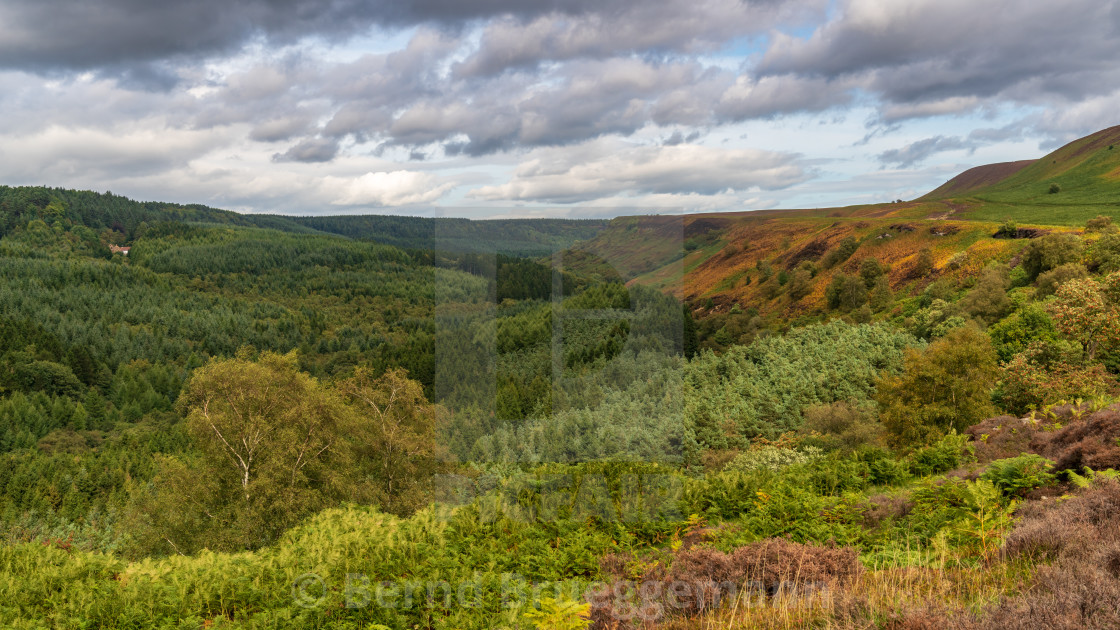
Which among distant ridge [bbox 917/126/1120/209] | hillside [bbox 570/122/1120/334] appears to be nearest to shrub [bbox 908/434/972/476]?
hillside [bbox 570/122/1120/334]

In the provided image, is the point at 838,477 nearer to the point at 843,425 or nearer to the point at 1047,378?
the point at 843,425

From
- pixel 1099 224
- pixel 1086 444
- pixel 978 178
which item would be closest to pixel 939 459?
pixel 1086 444

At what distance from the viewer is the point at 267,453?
77.2ft

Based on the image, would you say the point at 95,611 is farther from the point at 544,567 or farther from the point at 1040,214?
the point at 1040,214

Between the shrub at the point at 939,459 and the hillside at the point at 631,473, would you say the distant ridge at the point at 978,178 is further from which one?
the shrub at the point at 939,459

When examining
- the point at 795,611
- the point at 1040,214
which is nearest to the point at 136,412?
the point at 795,611

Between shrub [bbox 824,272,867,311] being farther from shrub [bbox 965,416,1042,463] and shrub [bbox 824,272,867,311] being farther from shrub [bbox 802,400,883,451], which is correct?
shrub [bbox 965,416,1042,463]

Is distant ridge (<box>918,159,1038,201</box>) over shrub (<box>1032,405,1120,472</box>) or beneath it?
over

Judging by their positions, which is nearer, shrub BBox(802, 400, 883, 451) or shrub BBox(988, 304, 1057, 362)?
shrub BBox(802, 400, 883, 451)

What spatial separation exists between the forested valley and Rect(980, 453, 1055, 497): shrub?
0.11 feet

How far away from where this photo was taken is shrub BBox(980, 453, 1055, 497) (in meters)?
8.03

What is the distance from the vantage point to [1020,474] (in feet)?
27.2

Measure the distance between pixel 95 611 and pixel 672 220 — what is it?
32.1 ft

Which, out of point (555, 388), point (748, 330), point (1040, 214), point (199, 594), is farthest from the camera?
point (1040, 214)
